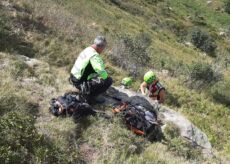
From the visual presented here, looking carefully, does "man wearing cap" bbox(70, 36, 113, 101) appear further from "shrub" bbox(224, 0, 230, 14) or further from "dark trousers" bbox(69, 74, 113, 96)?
"shrub" bbox(224, 0, 230, 14)

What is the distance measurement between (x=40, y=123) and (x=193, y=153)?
349 cm

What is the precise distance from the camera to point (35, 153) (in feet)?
22.2

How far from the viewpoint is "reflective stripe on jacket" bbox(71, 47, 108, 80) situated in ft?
29.3

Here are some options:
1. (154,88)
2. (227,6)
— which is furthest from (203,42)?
(154,88)

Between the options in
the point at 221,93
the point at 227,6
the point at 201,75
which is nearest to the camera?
the point at 221,93

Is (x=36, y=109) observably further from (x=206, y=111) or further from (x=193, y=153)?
(x=206, y=111)

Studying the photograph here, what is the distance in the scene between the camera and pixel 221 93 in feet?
58.2

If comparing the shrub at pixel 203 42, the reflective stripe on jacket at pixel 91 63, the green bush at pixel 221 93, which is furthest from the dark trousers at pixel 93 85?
the shrub at pixel 203 42

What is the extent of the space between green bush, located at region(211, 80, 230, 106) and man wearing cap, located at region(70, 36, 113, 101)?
8.88m

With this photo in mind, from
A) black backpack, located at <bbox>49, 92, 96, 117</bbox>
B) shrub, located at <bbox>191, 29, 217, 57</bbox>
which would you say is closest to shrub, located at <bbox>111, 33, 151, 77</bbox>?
black backpack, located at <bbox>49, 92, 96, 117</bbox>

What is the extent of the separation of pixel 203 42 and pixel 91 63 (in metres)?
30.2

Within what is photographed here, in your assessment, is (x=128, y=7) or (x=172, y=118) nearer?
(x=172, y=118)

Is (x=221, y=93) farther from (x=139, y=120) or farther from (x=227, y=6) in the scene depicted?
(x=227, y=6)

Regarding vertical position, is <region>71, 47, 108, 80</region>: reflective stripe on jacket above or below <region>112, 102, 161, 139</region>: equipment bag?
above
